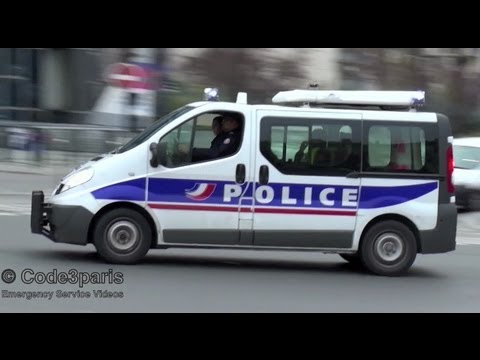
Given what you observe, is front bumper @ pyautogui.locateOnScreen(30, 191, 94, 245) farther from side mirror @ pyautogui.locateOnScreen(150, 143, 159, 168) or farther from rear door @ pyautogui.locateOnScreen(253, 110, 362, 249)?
rear door @ pyautogui.locateOnScreen(253, 110, 362, 249)

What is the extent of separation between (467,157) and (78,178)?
1055cm

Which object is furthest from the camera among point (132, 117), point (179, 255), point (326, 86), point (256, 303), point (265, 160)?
point (326, 86)

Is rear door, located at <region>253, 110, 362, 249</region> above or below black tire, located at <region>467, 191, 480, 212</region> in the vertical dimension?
above

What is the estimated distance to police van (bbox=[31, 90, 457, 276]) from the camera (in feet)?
30.2

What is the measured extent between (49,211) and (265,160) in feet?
8.05

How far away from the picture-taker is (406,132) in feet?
31.6

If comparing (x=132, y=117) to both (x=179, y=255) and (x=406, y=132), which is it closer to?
(x=179, y=255)

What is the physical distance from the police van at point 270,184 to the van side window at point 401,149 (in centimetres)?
1

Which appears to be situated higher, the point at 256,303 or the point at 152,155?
the point at 152,155

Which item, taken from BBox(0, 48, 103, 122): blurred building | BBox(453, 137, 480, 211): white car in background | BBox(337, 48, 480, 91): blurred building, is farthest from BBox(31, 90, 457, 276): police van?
BBox(0, 48, 103, 122): blurred building

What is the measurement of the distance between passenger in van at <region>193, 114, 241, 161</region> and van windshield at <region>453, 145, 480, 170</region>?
9093mm

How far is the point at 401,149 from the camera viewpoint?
378 inches

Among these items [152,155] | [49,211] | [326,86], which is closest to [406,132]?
[152,155]

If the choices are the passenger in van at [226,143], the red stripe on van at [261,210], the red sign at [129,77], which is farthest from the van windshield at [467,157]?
the passenger in van at [226,143]
